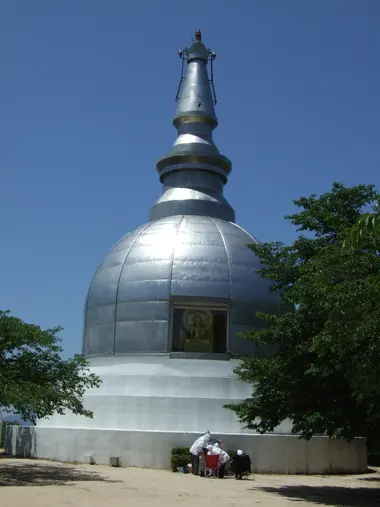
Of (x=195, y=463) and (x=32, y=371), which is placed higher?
(x=32, y=371)

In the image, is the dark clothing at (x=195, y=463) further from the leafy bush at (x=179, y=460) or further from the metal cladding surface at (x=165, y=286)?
the metal cladding surface at (x=165, y=286)

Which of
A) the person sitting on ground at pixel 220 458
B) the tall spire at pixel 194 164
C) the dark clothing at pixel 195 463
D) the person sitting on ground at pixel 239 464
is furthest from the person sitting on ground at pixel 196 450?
the tall spire at pixel 194 164

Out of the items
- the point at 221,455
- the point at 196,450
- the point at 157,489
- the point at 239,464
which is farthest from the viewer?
the point at 196,450

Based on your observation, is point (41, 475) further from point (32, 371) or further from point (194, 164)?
point (194, 164)

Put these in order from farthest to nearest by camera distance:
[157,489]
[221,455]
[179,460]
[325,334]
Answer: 1. [179,460]
2. [221,455]
3. [157,489]
4. [325,334]

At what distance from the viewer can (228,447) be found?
23047 millimetres

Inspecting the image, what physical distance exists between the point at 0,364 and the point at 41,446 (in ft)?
30.4

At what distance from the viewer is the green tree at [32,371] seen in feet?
52.9

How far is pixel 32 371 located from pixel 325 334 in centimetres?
834

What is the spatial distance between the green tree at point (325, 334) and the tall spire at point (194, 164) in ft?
37.3

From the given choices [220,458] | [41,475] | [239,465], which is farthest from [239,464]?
[41,475]

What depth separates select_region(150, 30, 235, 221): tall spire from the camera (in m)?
32.1

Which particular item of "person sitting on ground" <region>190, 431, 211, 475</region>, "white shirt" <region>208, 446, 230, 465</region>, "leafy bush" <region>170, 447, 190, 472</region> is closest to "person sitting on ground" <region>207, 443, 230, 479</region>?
"white shirt" <region>208, 446, 230, 465</region>

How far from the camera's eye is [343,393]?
1759cm
